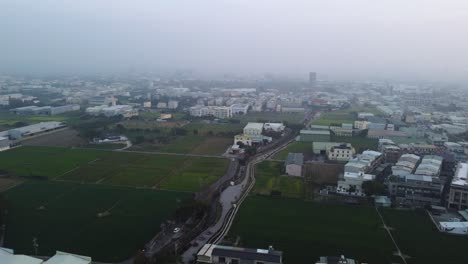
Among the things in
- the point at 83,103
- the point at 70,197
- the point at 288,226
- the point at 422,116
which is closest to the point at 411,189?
the point at 288,226

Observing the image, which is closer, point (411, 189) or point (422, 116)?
point (411, 189)

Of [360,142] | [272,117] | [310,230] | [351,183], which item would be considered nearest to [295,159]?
[351,183]

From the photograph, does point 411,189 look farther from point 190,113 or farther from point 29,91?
point 29,91

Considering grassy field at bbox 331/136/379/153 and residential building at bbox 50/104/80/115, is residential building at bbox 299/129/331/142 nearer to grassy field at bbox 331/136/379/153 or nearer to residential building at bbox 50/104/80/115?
grassy field at bbox 331/136/379/153

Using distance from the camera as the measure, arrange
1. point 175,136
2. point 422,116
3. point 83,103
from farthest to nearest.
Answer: point 83,103, point 422,116, point 175,136

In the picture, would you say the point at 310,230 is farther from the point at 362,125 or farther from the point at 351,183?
the point at 362,125

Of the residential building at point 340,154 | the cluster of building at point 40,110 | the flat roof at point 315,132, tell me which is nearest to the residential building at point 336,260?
the residential building at point 340,154
